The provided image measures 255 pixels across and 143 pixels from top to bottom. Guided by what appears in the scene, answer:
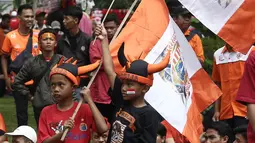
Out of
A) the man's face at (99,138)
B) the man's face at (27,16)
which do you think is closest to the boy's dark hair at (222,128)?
the man's face at (99,138)

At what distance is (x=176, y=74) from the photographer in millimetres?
9680

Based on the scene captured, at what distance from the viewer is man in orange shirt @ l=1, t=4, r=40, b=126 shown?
541 inches

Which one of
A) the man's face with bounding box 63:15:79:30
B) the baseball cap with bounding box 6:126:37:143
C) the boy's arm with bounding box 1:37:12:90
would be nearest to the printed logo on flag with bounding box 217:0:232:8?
the baseball cap with bounding box 6:126:37:143

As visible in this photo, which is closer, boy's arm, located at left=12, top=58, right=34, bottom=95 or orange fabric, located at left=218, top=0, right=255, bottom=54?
orange fabric, located at left=218, top=0, right=255, bottom=54

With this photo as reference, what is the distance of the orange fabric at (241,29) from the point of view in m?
8.62

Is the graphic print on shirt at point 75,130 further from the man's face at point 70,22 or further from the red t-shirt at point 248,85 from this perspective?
the man's face at point 70,22

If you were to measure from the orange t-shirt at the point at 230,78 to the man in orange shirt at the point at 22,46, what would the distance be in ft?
11.5

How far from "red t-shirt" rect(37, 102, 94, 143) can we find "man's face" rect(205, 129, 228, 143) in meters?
2.40

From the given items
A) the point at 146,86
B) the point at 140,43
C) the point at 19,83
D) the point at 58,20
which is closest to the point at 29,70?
the point at 19,83

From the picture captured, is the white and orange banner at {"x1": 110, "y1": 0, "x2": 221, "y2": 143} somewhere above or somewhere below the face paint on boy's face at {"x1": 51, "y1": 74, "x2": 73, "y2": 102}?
below

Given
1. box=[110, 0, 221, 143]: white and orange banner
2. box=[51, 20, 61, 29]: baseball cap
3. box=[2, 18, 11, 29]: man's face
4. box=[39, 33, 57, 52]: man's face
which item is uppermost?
box=[110, 0, 221, 143]: white and orange banner

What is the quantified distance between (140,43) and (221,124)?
139 centimetres

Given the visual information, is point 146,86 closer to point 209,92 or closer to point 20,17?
point 209,92

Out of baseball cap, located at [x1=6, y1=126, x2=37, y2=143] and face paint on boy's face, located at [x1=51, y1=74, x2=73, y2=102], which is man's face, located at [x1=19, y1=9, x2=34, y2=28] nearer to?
baseball cap, located at [x1=6, y1=126, x2=37, y2=143]
